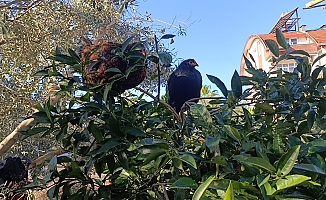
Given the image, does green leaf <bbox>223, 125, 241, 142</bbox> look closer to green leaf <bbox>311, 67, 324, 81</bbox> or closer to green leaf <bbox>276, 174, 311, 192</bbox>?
green leaf <bbox>276, 174, 311, 192</bbox>

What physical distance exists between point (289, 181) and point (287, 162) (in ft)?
0.11

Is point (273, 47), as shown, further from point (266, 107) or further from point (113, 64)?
point (113, 64)

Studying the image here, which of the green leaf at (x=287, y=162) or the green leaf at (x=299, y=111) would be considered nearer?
the green leaf at (x=287, y=162)

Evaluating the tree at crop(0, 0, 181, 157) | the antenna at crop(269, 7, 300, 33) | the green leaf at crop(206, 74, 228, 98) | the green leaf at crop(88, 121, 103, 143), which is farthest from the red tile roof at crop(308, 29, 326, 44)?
the green leaf at crop(88, 121, 103, 143)

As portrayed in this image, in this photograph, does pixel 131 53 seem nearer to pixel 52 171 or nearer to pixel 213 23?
pixel 52 171

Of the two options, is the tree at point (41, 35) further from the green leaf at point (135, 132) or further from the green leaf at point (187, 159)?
the green leaf at point (187, 159)

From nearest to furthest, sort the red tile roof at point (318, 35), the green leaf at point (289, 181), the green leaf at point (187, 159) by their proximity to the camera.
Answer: the green leaf at point (289, 181), the green leaf at point (187, 159), the red tile roof at point (318, 35)

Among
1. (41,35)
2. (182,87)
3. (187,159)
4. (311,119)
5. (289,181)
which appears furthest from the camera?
(41,35)

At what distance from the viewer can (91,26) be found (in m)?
2.30

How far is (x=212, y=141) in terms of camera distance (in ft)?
1.93

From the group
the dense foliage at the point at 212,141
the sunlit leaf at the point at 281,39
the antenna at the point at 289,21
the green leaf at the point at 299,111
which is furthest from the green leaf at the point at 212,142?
the antenna at the point at 289,21

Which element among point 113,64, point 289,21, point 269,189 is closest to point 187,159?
point 269,189

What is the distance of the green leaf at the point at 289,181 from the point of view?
0.46 m

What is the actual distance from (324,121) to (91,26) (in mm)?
1907
